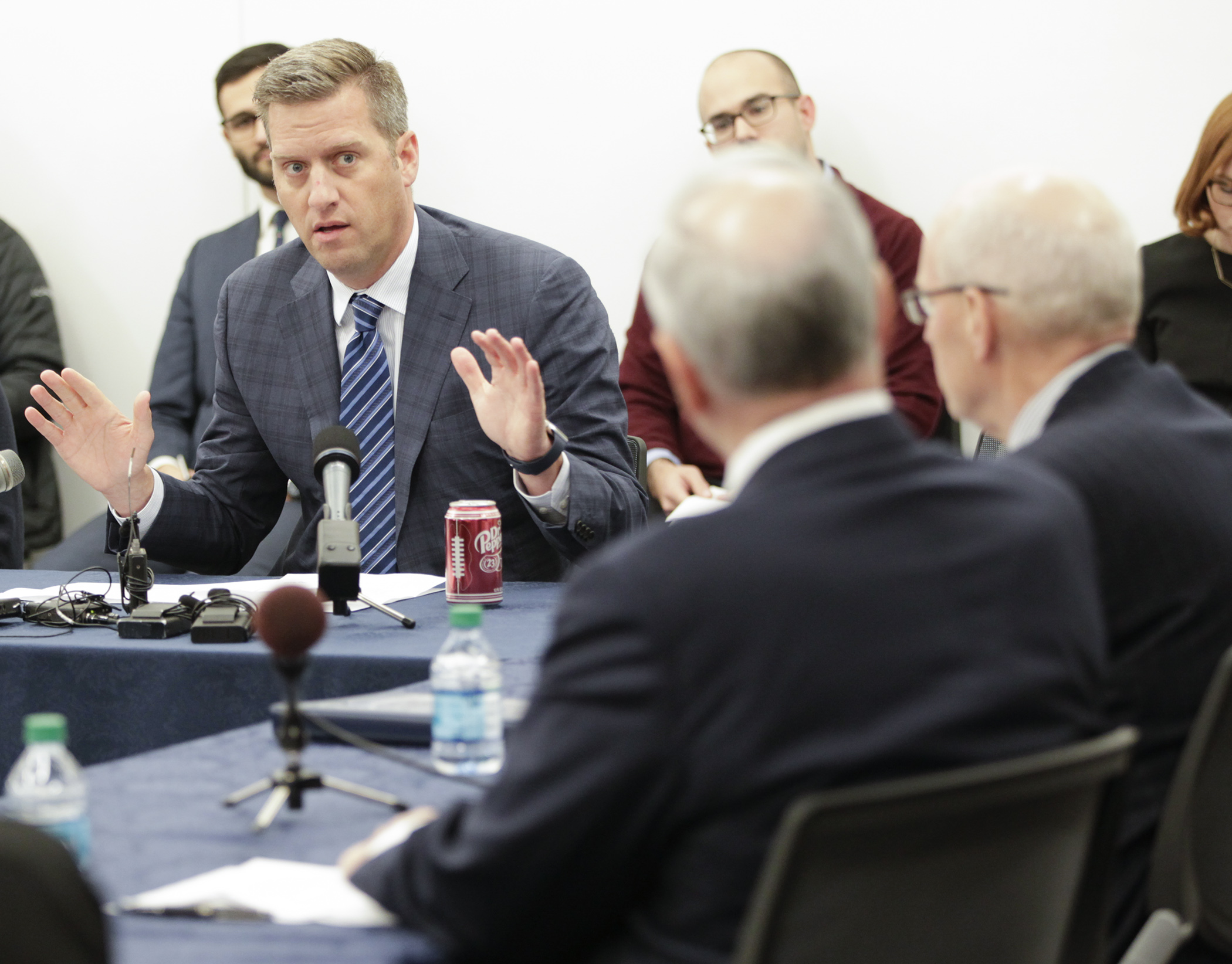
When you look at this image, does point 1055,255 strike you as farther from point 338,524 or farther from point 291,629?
point 338,524

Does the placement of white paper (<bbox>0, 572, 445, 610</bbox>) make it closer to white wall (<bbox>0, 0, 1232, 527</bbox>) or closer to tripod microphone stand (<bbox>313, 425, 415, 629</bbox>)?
tripod microphone stand (<bbox>313, 425, 415, 629</bbox>)

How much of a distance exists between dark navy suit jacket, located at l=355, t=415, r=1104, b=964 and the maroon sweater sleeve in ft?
9.24

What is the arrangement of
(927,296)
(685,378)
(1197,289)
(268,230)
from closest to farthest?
(685,378)
(927,296)
(1197,289)
(268,230)

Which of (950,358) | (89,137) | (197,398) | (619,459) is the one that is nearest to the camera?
(950,358)

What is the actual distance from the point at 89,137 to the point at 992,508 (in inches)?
183

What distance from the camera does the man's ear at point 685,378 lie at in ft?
3.29

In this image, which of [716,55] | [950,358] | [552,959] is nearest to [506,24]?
[716,55]

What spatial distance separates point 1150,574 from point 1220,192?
2.29 m

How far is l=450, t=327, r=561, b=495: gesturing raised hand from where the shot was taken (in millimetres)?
2332

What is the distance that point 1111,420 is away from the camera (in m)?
1.38

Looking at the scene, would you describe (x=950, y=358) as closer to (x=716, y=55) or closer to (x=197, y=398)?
(x=716, y=55)

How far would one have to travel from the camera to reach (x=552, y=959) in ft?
3.22

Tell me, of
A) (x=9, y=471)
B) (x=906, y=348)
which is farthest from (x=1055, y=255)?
(x=906, y=348)

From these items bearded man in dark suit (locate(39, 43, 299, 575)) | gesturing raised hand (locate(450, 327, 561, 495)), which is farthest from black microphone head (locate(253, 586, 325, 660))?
bearded man in dark suit (locate(39, 43, 299, 575))
